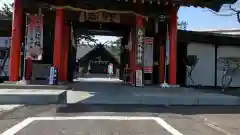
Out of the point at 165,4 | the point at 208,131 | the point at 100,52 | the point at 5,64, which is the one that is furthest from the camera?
the point at 100,52

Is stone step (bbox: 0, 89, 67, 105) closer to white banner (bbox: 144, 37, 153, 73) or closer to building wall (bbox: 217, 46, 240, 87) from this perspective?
white banner (bbox: 144, 37, 153, 73)

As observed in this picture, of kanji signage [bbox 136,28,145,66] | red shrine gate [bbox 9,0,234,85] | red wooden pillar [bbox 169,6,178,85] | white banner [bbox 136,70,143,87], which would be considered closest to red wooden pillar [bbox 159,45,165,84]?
red shrine gate [bbox 9,0,234,85]

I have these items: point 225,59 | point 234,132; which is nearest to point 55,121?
point 234,132

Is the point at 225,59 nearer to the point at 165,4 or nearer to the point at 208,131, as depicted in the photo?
the point at 165,4

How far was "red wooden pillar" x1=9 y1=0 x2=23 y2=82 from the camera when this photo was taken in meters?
15.2

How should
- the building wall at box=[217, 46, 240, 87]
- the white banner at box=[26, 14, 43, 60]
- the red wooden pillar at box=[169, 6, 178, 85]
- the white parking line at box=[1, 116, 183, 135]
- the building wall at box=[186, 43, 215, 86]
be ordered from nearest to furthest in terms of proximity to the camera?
the white parking line at box=[1, 116, 183, 135] < the white banner at box=[26, 14, 43, 60] < the red wooden pillar at box=[169, 6, 178, 85] < the building wall at box=[186, 43, 215, 86] < the building wall at box=[217, 46, 240, 87]

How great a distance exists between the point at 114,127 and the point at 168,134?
1.18 metres

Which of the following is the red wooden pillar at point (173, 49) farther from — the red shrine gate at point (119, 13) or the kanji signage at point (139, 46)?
the kanji signage at point (139, 46)

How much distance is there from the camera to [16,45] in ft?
50.2

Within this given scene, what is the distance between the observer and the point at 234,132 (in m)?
7.12

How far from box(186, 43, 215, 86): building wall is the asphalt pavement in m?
11.2

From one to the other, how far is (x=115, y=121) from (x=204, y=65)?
48.5ft

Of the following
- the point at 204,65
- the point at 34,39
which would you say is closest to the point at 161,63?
the point at 204,65

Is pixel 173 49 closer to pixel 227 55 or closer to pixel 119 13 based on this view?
pixel 119 13
